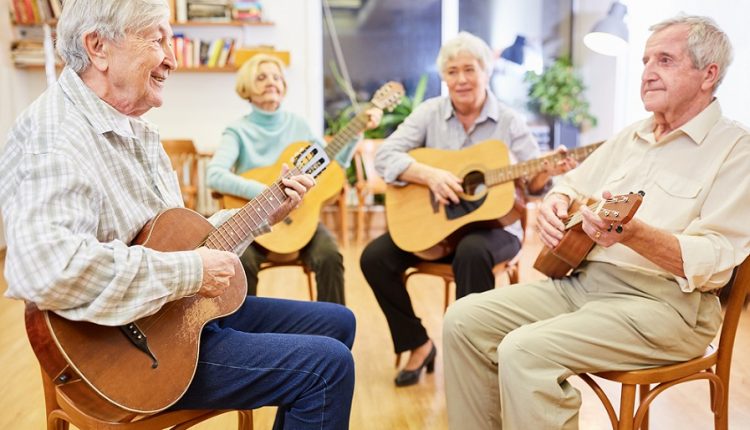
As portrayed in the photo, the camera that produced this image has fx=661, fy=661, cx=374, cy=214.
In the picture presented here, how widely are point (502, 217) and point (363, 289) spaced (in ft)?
5.71

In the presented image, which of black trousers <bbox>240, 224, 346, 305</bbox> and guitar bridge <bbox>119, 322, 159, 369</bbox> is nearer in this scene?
guitar bridge <bbox>119, 322, 159, 369</bbox>

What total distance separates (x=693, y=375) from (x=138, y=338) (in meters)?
1.27

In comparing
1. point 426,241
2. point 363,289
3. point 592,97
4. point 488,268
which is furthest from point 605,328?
point 592,97

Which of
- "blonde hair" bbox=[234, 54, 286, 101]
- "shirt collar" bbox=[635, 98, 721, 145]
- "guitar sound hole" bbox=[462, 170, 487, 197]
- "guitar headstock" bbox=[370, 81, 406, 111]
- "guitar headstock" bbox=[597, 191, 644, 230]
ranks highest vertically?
"blonde hair" bbox=[234, 54, 286, 101]

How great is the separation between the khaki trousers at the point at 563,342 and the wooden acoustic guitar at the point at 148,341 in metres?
0.66

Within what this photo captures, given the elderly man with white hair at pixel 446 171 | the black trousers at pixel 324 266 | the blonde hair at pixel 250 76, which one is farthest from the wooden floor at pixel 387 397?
the blonde hair at pixel 250 76

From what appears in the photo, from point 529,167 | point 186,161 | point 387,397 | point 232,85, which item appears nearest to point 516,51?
point 232,85

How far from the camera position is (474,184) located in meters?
2.50

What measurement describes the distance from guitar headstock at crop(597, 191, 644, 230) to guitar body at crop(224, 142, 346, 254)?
1.23m

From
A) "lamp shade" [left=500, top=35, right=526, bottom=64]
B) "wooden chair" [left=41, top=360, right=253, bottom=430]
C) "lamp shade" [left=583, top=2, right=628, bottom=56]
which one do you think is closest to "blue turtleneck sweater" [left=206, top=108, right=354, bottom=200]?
"wooden chair" [left=41, top=360, right=253, bottom=430]

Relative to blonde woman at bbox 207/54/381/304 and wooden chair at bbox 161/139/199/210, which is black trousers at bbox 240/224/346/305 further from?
wooden chair at bbox 161/139/199/210

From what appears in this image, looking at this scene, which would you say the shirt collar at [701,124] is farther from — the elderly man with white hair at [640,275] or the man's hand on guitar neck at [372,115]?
the man's hand on guitar neck at [372,115]

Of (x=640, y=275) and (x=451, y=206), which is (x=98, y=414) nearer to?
(x=640, y=275)

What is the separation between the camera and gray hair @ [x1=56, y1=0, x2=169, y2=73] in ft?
4.43
